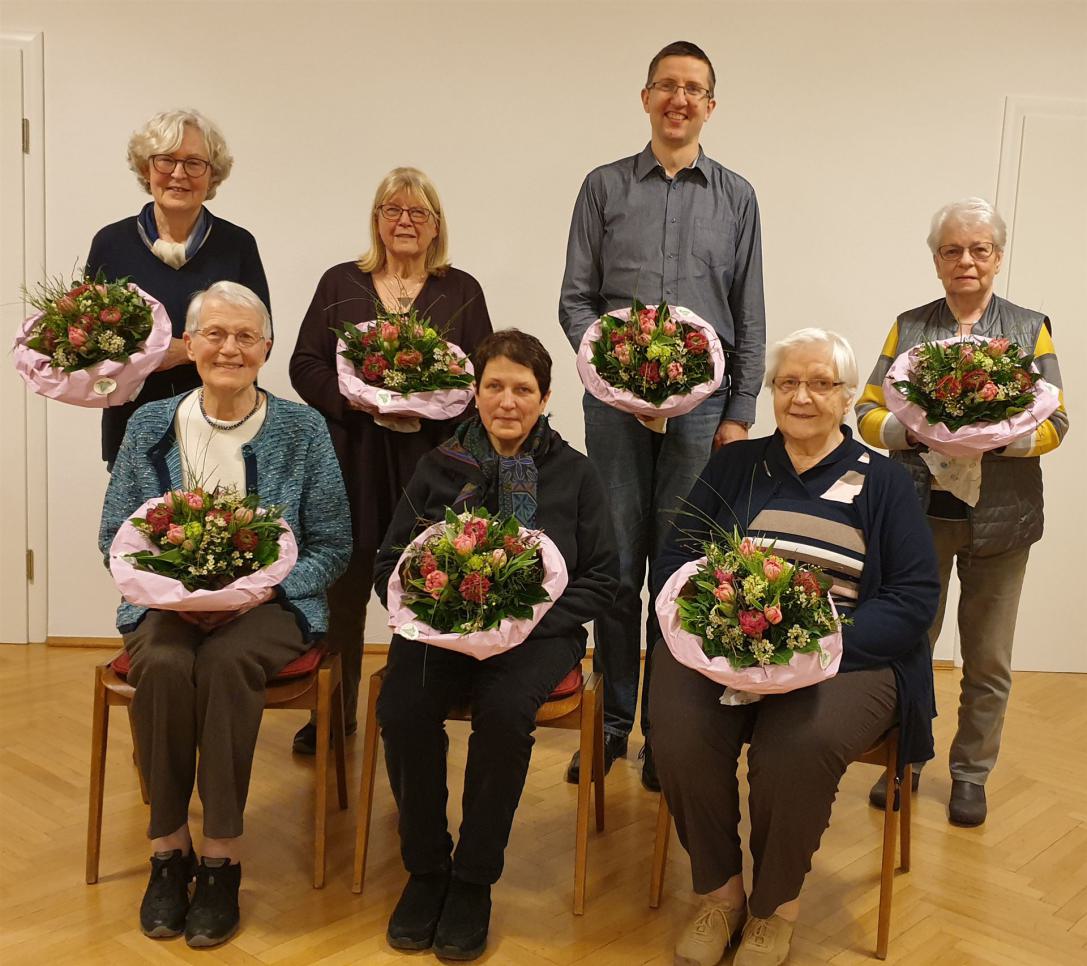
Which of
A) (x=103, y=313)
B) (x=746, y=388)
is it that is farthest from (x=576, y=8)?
(x=103, y=313)

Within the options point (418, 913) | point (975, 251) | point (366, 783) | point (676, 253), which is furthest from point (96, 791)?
point (975, 251)

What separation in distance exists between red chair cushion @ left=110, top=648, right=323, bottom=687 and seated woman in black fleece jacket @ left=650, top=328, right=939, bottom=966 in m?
0.43

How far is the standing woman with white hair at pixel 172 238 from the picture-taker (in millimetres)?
3275

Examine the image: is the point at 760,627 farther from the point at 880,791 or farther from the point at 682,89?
the point at 682,89

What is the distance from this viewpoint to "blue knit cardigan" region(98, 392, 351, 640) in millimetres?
2867

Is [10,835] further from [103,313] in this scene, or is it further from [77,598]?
[77,598]

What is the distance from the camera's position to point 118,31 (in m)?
4.60

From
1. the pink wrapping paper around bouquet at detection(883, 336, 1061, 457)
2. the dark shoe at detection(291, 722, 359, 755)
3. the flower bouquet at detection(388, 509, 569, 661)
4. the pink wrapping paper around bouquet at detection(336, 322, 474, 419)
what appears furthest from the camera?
the dark shoe at detection(291, 722, 359, 755)

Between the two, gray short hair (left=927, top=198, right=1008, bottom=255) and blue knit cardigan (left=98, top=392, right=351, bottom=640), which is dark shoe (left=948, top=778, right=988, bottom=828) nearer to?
gray short hair (left=927, top=198, right=1008, bottom=255)

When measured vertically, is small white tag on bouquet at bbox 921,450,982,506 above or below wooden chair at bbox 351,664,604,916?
above

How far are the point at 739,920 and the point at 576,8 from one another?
3683 mm

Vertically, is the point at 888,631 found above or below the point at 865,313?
below

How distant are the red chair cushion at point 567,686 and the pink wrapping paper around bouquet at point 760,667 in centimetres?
43

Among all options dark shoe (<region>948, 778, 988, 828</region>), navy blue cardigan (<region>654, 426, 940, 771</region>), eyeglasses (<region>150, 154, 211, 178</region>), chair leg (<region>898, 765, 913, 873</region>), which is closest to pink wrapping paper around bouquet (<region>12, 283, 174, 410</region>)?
eyeglasses (<region>150, 154, 211, 178</region>)
